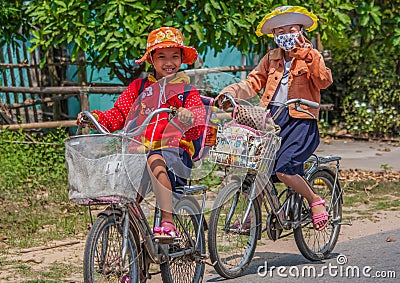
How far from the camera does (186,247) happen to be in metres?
5.20

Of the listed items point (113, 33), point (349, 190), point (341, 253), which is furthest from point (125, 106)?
point (349, 190)

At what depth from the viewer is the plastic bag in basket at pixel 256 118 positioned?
18.0 feet

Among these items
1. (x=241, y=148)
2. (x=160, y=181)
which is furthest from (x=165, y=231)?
(x=241, y=148)

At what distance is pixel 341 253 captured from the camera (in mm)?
6488

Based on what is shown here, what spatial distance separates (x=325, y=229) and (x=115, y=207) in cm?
239

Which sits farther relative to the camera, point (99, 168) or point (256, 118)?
point (256, 118)

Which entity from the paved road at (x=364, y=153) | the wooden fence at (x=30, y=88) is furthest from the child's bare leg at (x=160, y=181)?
the paved road at (x=364, y=153)

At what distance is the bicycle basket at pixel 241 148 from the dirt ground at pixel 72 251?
0.99m

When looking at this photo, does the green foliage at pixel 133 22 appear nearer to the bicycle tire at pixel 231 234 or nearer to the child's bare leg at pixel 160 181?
the bicycle tire at pixel 231 234

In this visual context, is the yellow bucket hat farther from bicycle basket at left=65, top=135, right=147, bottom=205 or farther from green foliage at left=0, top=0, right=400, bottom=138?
green foliage at left=0, top=0, right=400, bottom=138

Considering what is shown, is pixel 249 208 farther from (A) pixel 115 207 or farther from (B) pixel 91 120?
(B) pixel 91 120

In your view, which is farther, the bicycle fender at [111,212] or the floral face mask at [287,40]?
the floral face mask at [287,40]

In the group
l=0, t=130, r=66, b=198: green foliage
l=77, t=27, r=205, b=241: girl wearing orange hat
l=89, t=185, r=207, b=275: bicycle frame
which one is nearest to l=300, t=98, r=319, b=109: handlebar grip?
l=77, t=27, r=205, b=241: girl wearing orange hat

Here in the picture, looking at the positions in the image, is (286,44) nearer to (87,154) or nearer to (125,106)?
(125,106)
